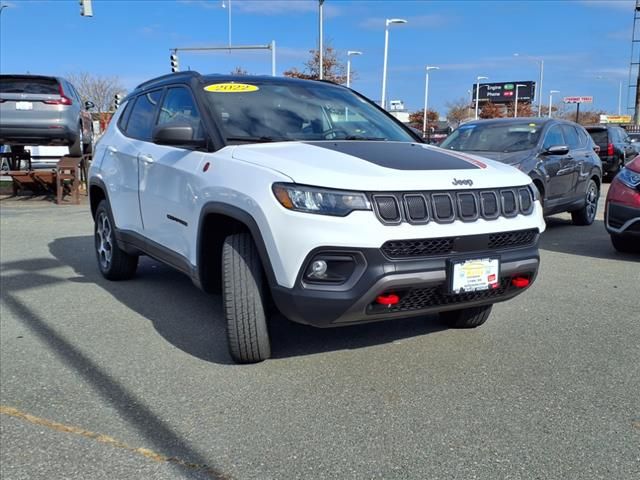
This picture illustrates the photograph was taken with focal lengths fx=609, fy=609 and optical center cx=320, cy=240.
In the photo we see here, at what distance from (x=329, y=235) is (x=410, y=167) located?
0.68 m

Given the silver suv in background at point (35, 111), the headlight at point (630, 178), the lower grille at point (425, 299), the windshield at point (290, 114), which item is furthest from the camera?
the silver suv in background at point (35, 111)

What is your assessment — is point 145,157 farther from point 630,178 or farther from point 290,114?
point 630,178

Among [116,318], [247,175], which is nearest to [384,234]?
[247,175]

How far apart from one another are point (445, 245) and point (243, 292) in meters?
1.16

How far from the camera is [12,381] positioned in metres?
3.67

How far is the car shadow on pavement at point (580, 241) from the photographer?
748 centimetres

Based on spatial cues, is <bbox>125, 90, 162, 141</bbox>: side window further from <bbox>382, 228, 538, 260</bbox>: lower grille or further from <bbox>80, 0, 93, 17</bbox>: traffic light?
<bbox>80, 0, 93, 17</bbox>: traffic light

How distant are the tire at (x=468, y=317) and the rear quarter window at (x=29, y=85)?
36.1ft

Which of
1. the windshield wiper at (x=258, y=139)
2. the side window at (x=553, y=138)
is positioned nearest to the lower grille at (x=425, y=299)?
the windshield wiper at (x=258, y=139)

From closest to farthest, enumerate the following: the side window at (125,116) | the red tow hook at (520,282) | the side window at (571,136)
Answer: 1. the red tow hook at (520,282)
2. the side window at (125,116)
3. the side window at (571,136)

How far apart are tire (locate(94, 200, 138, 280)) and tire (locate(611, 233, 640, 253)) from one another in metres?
5.54

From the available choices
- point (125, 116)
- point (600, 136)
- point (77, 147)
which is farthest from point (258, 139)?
point (600, 136)

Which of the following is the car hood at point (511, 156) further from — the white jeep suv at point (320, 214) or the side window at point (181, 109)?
the side window at point (181, 109)

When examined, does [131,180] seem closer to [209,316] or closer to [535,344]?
[209,316]
